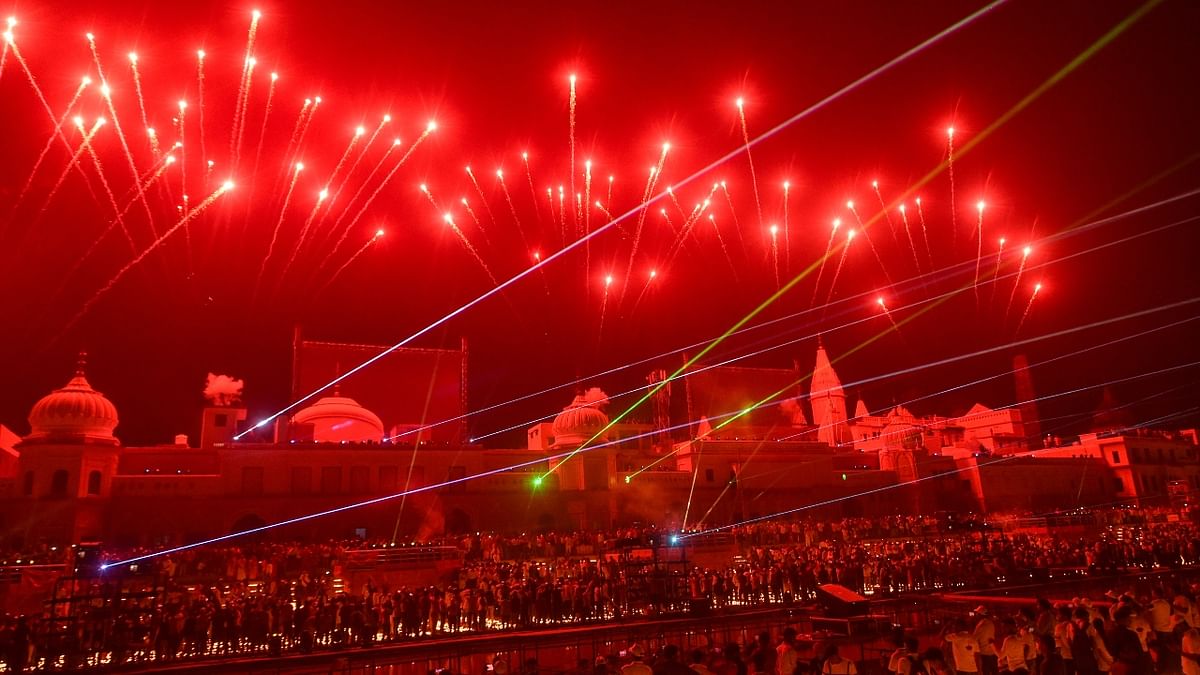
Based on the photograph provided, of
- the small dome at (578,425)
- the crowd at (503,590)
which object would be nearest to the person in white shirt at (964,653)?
the crowd at (503,590)

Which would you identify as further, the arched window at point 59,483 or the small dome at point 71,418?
the small dome at point 71,418

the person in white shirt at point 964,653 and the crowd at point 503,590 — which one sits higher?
the crowd at point 503,590

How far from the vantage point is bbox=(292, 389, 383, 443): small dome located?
141 ft

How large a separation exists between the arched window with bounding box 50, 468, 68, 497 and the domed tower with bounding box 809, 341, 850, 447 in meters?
49.7

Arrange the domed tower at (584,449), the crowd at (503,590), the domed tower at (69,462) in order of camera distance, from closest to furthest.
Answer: the crowd at (503,590), the domed tower at (69,462), the domed tower at (584,449)

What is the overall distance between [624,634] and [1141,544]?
2523 cm

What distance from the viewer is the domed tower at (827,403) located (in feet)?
209

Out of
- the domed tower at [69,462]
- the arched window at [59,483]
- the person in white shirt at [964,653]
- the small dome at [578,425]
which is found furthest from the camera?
the small dome at [578,425]

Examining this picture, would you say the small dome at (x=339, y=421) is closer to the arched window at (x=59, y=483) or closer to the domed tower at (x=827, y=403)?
the arched window at (x=59, y=483)

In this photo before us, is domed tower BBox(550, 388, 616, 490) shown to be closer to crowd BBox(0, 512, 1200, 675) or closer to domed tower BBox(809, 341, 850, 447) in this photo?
crowd BBox(0, 512, 1200, 675)

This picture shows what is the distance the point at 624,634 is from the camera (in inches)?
730

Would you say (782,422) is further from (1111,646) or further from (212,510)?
(1111,646)

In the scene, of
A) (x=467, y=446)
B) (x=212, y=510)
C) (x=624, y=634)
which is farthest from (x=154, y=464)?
(x=624, y=634)

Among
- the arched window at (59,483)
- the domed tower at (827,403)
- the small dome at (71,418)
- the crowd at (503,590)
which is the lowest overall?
the crowd at (503,590)
